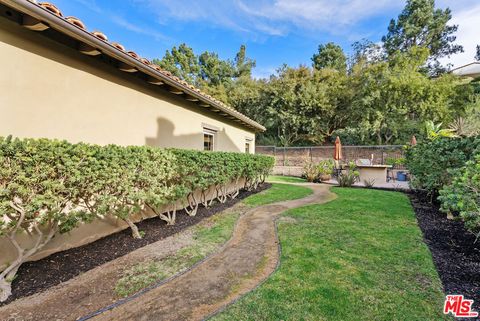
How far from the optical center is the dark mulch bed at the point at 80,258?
2.78 meters

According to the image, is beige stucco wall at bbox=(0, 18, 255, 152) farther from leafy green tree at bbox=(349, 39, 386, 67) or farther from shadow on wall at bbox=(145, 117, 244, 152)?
leafy green tree at bbox=(349, 39, 386, 67)

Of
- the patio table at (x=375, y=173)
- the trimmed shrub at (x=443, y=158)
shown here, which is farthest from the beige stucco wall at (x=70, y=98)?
the patio table at (x=375, y=173)

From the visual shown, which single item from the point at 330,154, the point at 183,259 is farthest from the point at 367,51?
the point at 183,259

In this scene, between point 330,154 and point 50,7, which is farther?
point 330,154

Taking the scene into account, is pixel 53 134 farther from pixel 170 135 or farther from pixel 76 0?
pixel 76 0

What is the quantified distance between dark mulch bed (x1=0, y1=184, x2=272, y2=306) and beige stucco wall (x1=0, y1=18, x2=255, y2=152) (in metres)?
1.92

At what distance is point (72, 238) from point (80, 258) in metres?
0.56

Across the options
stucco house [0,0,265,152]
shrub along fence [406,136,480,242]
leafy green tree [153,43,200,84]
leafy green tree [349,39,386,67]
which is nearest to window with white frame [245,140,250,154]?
stucco house [0,0,265,152]

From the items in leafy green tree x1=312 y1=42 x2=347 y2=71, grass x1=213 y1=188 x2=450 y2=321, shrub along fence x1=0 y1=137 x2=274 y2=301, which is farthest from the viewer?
leafy green tree x1=312 y1=42 x2=347 y2=71

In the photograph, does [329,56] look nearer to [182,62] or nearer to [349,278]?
[182,62]

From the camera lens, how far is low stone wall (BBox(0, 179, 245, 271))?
10.1 ft

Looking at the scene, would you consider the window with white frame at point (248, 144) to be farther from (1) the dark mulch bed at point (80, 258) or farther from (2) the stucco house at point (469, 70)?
(2) the stucco house at point (469, 70)

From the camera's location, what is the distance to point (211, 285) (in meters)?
2.82

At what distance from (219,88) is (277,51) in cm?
907
